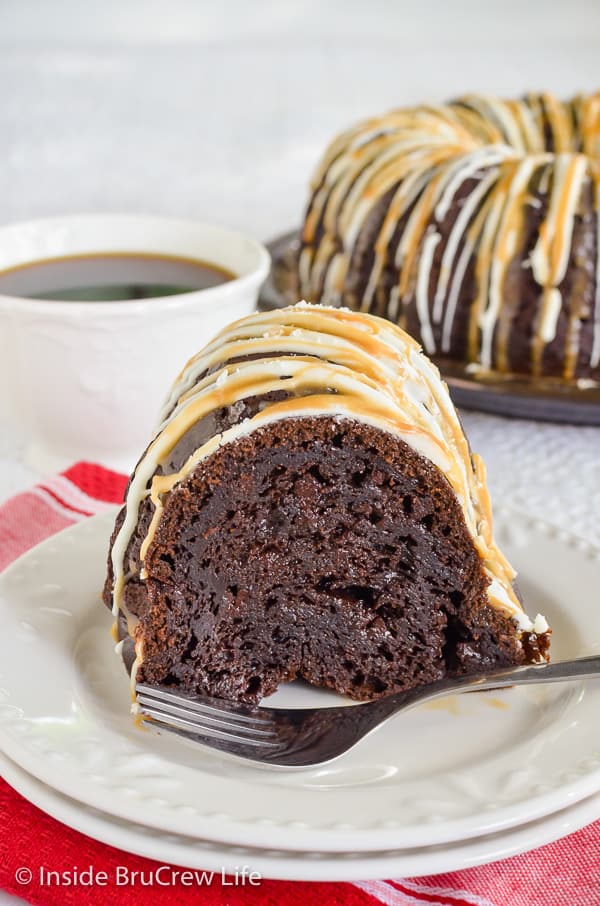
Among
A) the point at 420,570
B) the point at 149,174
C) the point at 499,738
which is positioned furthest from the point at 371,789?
the point at 149,174

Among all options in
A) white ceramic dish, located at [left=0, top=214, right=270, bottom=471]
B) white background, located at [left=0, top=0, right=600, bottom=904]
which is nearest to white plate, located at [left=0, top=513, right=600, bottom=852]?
white ceramic dish, located at [left=0, top=214, right=270, bottom=471]

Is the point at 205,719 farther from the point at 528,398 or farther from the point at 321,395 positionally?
the point at 528,398

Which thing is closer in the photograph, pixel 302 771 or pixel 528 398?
pixel 302 771

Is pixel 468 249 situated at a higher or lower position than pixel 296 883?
higher

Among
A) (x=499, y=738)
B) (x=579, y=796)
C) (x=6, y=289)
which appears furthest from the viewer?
(x=6, y=289)

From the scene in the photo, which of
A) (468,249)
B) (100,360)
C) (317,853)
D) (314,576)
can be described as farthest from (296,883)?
(468,249)

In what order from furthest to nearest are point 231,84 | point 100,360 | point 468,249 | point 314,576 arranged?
point 231,84 < point 468,249 < point 100,360 < point 314,576

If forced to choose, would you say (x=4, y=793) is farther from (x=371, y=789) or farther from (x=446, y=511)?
(x=446, y=511)

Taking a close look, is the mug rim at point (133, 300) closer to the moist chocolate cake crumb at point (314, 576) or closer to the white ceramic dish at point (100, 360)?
the white ceramic dish at point (100, 360)
